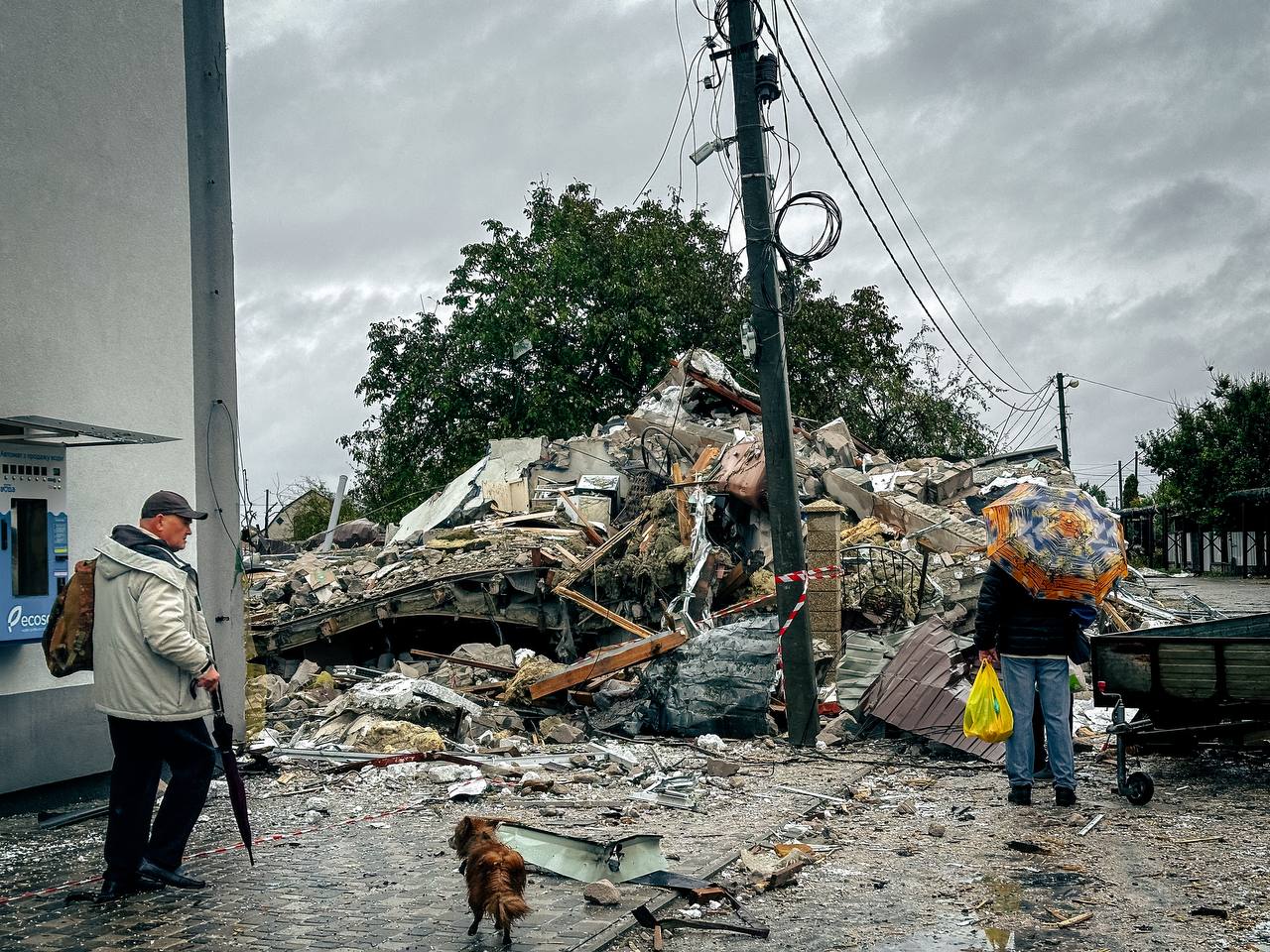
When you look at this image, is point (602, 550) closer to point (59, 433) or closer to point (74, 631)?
point (59, 433)

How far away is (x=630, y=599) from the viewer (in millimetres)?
14766

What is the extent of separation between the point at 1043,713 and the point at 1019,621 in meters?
0.66

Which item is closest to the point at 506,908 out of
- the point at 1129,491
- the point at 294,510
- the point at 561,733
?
the point at 561,733

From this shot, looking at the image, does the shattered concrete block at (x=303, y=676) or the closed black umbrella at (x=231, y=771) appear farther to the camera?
the shattered concrete block at (x=303, y=676)

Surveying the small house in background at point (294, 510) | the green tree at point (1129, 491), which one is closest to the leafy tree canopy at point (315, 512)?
the small house in background at point (294, 510)

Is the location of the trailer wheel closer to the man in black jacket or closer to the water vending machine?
the man in black jacket

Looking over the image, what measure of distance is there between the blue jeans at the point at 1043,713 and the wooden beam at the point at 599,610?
654 cm

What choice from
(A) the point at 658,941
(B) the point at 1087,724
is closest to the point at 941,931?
(A) the point at 658,941

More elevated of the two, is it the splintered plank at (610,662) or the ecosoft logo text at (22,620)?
the ecosoft logo text at (22,620)

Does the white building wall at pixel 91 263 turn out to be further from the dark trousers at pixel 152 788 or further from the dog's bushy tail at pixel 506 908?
the dog's bushy tail at pixel 506 908

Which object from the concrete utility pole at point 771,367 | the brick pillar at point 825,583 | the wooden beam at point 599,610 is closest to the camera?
the concrete utility pole at point 771,367

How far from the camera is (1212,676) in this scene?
24.3ft

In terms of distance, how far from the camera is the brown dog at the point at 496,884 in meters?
4.46

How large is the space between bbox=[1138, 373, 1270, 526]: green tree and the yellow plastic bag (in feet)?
128
